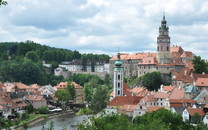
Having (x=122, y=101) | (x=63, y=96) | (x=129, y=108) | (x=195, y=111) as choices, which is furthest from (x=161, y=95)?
(x=63, y=96)

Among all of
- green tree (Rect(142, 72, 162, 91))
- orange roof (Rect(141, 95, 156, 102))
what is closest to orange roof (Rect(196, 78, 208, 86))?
orange roof (Rect(141, 95, 156, 102))

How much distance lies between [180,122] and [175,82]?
35.2 meters

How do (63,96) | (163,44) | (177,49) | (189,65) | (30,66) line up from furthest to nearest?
(177,49) → (30,66) → (189,65) → (163,44) → (63,96)

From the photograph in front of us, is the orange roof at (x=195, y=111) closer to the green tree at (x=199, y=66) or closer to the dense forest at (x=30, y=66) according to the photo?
the green tree at (x=199, y=66)

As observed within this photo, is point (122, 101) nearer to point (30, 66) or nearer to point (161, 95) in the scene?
→ point (161, 95)

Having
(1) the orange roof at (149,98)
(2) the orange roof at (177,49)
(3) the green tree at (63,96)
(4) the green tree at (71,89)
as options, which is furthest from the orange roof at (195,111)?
(2) the orange roof at (177,49)

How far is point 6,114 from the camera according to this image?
54.5 m

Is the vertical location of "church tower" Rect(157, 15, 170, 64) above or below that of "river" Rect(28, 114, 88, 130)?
above

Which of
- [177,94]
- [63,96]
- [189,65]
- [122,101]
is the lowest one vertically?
[63,96]

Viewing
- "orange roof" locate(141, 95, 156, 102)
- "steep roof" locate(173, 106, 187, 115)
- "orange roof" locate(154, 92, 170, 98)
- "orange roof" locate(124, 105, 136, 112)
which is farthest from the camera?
"orange roof" locate(154, 92, 170, 98)

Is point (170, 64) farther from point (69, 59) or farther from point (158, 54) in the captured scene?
point (69, 59)

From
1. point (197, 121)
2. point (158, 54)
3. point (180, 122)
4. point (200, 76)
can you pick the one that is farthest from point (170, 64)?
point (180, 122)

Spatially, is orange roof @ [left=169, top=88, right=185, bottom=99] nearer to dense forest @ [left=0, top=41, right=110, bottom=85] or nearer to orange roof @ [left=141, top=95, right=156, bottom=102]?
orange roof @ [left=141, top=95, right=156, bottom=102]

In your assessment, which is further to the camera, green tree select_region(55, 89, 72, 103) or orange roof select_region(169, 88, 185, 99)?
green tree select_region(55, 89, 72, 103)
